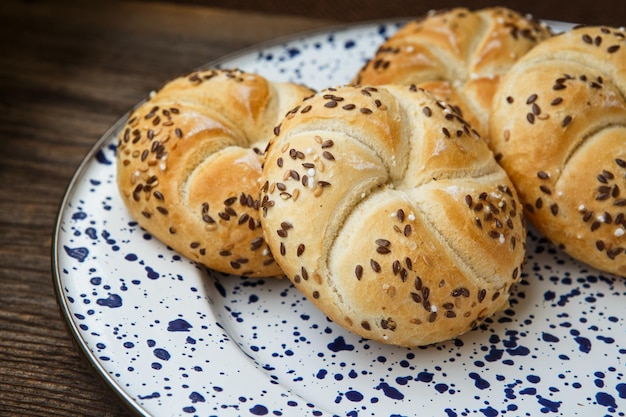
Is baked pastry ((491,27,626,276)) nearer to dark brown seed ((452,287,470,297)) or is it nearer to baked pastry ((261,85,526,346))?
baked pastry ((261,85,526,346))

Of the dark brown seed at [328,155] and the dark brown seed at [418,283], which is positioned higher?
the dark brown seed at [328,155]

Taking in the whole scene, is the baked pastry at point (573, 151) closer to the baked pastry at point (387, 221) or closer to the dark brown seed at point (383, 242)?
the baked pastry at point (387, 221)

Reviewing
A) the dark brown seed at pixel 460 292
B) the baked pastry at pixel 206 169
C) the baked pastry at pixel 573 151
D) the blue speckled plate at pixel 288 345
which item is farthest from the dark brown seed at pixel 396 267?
the baked pastry at pixel 573 151

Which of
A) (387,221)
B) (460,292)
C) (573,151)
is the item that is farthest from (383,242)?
(573,151)

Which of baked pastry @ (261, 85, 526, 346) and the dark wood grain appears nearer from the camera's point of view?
baked pastry @ (261, 85, 526, 346)

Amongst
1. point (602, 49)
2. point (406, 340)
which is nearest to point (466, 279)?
point (406, 340)

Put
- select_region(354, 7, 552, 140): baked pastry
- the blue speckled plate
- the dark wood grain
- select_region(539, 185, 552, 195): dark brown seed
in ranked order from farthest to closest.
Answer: select_region(354, 7, 552, 140): baked pastry, select_region(539, 185, 552, 195): dark brown seed, the dark wood grain, the blue speckled plate

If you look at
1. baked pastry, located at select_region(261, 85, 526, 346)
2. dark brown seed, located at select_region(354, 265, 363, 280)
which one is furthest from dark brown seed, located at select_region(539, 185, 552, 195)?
dark brown seed, located at select_region(354, 265, 363, 280)
